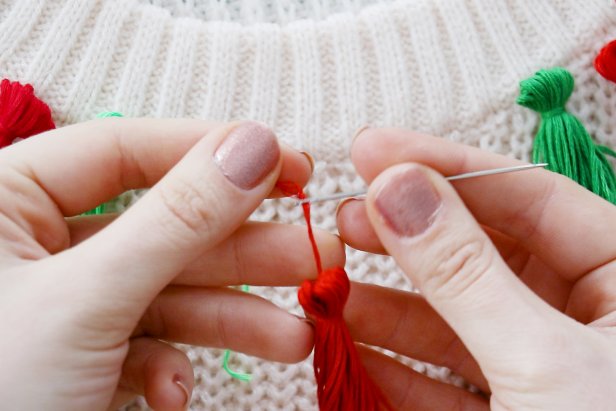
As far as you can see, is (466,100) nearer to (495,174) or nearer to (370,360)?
(495,174)

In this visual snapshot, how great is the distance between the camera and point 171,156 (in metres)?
0.65

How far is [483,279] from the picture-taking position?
0.52 meters

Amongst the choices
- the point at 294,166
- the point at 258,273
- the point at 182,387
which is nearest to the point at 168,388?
the point at 182,387

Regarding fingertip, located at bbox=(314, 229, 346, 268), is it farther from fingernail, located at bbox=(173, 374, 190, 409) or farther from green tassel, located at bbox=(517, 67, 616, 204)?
green tassel, located at bbox=(517, 67, 616, 204)

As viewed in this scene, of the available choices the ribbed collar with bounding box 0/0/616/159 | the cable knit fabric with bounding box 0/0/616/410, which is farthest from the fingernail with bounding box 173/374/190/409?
the ribbed collar with bounding box 0/0/616/159

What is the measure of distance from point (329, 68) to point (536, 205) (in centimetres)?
34

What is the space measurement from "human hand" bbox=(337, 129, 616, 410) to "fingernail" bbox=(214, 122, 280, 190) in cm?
10

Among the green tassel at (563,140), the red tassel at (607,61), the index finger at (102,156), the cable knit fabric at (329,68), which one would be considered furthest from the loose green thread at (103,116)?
the red tassel at (607,61)

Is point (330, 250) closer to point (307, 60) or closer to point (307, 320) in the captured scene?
point (307, 320)

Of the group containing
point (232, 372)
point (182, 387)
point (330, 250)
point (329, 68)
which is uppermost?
point (329, 68)

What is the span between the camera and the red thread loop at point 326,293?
1.84 ft

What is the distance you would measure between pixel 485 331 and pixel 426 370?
1.00ft

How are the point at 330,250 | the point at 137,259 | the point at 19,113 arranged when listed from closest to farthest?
the point at 137,259 < the point at 330,250 < the point at 19,113

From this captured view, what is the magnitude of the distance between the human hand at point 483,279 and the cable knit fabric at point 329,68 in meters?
0.12
